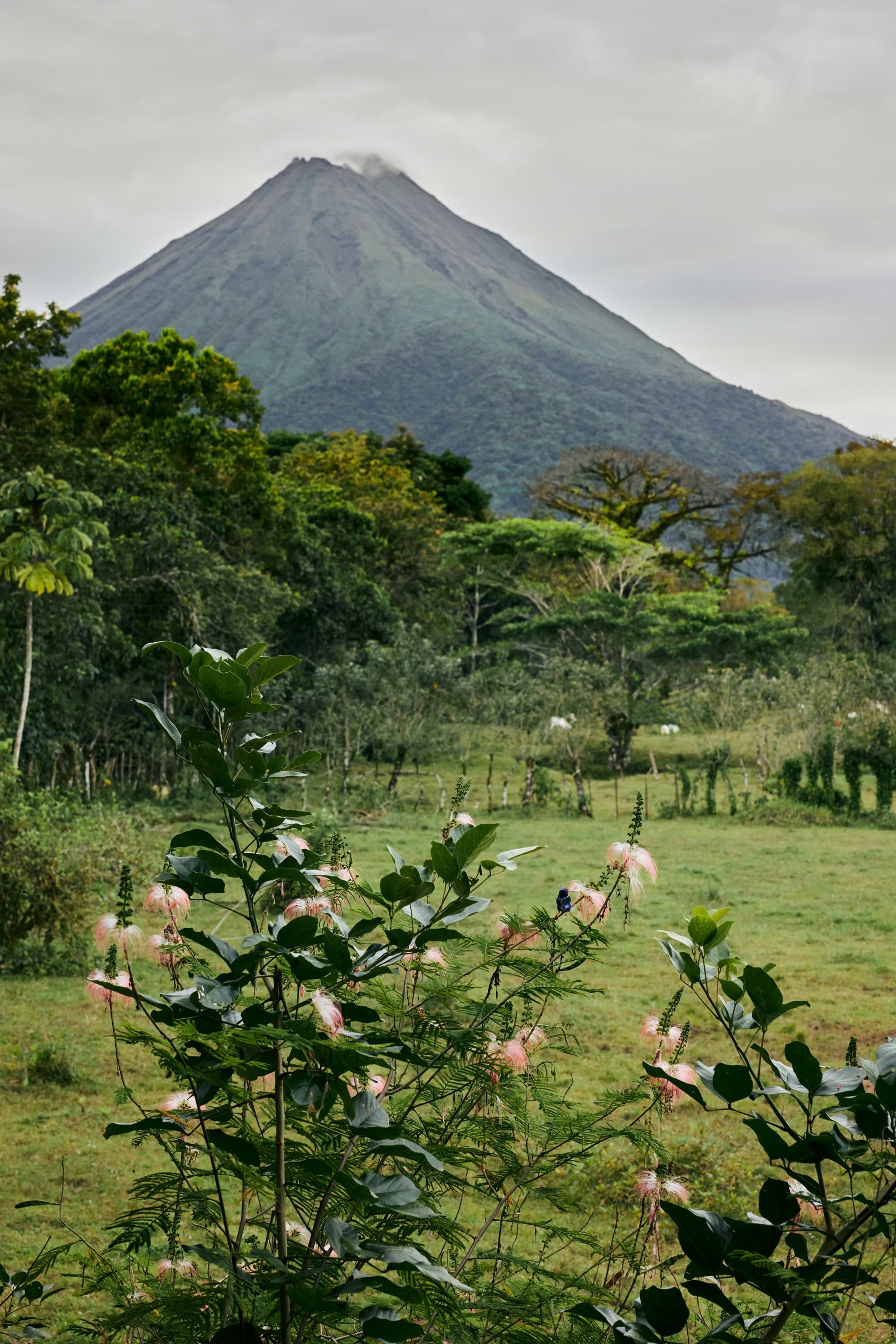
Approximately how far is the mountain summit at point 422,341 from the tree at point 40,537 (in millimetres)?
67417

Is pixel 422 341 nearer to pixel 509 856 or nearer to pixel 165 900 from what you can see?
pixel 165 900

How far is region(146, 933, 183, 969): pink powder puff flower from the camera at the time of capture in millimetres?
1095

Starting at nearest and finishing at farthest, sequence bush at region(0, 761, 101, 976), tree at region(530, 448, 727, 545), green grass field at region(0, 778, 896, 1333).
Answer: green grass field at region(0, 778, 896, 1333) < bush at region(0, 761, 101, 976) < tree at region(530, 448, 727, 545)

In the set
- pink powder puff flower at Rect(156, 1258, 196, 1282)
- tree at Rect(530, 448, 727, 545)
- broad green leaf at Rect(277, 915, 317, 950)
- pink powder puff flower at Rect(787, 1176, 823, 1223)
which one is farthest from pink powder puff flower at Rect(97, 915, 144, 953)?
tree at Rect(530, 448, 727, 545)

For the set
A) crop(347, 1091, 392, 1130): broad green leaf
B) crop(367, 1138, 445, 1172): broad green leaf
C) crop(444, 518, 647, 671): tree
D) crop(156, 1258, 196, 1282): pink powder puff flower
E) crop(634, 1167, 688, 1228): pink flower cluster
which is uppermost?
crop(444, 518, 647, 671): tree

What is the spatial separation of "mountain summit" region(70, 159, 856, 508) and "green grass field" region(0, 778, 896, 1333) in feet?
213

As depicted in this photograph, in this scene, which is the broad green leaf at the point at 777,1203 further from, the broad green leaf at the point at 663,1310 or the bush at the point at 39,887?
the bush at the point at 39,887

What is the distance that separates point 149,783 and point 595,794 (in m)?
6.21

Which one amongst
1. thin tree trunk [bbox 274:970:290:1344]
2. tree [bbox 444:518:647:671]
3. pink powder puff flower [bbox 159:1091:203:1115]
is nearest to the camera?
thin tree trunk [bbox 274:970:290:1344]

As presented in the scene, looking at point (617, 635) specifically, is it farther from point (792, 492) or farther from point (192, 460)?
point (792, 492)

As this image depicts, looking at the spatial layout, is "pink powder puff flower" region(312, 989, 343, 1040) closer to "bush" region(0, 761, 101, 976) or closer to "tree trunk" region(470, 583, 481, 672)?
"bush" region(0, 761, 101, 976)

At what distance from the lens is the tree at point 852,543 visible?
80.7 feet

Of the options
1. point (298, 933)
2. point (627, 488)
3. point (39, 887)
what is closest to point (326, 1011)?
point (298, 933)

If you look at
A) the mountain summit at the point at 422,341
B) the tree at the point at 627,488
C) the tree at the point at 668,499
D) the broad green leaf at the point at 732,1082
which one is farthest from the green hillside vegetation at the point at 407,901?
the mountain summit at the point at 422,341
